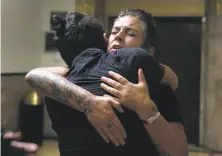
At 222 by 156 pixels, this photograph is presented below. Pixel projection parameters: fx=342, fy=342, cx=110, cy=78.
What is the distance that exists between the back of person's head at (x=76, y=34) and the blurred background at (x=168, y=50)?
334 cm

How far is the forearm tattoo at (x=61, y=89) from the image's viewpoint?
2.89 feet

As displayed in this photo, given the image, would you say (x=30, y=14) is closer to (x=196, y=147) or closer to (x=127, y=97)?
(x=196, y=147)

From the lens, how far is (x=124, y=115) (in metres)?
0.89

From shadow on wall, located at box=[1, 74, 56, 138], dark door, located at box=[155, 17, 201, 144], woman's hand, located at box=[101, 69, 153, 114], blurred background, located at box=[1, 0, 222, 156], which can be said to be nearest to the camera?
woman's hand, located at box=[101, 69, 153, 114]

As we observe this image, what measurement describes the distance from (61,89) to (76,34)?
0.18 meters

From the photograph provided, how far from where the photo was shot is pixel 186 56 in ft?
15.7

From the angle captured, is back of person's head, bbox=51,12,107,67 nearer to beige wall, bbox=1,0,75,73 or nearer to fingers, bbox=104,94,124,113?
fingers, bbox=104,94,124,113

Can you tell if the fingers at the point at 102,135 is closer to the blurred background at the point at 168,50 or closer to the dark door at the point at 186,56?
the blurred background at the point at 168,50

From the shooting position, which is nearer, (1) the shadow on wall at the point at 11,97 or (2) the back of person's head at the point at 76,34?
(2) the back of person's head at the point at 76,34

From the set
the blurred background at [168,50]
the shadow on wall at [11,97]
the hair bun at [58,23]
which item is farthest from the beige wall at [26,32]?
the hair bun at [58,23]

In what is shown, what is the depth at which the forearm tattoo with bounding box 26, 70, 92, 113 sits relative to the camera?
880 mm

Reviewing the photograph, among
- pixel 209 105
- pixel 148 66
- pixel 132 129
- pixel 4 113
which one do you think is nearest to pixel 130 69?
pixel 148 66

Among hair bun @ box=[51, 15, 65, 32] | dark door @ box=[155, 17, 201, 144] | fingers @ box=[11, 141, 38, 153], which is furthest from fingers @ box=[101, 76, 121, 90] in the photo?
dark door @ box=[155, 17, 201, 144]

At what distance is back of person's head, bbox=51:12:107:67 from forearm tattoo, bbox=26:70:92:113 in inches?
4.1
